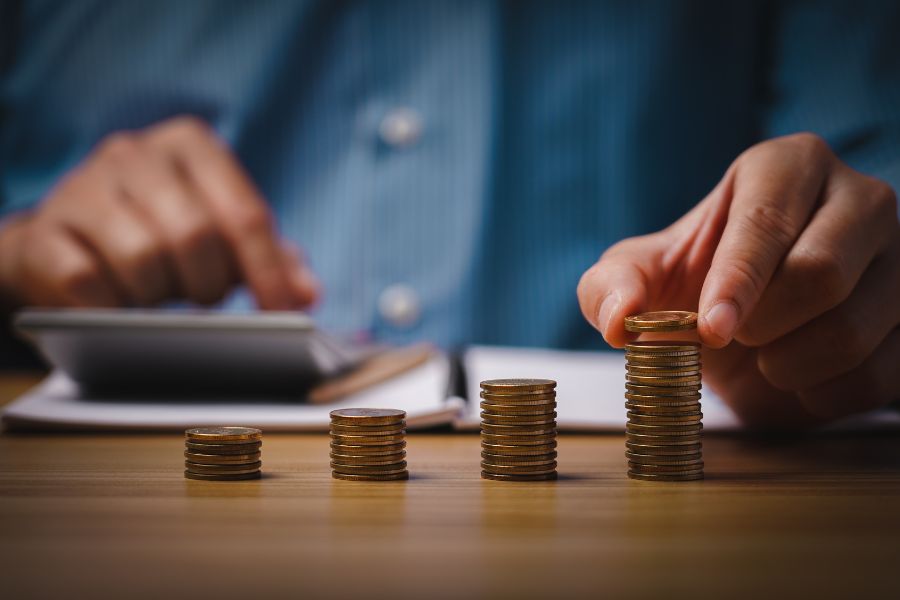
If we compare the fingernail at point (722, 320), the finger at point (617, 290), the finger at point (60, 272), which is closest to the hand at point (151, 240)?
the finger at point (60, 272)

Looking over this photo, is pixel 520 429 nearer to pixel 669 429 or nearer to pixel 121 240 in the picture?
pixel 669 429

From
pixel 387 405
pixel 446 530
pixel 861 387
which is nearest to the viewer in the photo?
pixel 446 530

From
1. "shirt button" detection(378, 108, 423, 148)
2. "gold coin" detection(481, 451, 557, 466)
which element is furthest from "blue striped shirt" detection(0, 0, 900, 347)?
"gold coin" detection(481, 451, 557, 466)

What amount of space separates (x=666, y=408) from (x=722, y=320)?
0.10 meters

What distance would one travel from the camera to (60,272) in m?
→ 1.81

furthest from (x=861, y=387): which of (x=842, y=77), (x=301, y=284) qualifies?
(x=842, y=77)

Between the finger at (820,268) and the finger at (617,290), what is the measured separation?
0.13m

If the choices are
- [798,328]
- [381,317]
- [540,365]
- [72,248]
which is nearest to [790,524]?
[798,328]

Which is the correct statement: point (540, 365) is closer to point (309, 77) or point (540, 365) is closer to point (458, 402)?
point (458, 402)

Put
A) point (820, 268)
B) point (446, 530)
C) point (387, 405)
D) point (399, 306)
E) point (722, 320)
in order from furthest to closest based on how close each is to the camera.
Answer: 1. point (399, 306)
2. point (387, 405)
3. point (820, 268)
4. point (722, 320)
5. point (446, 530)

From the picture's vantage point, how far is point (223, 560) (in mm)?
587

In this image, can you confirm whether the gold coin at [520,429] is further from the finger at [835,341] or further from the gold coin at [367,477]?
the finger at [835,341]

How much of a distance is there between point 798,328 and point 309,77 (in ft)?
5.87

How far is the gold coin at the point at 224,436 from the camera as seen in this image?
0.88 meters
